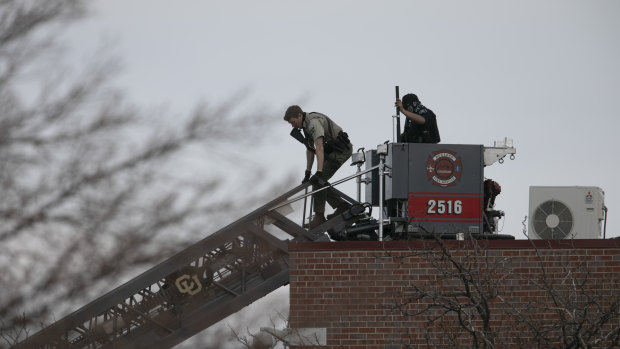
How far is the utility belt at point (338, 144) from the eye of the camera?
12.0 meters

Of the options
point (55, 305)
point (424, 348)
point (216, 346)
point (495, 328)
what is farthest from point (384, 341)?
point (55, 305)

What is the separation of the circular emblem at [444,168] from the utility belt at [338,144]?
3.44ft

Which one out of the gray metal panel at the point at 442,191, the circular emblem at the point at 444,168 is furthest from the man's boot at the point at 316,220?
the circular emblem at the point at 444,168

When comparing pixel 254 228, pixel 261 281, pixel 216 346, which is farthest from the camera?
pixel 261 281

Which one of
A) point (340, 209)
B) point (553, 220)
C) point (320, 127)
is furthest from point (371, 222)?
point (553, 220)

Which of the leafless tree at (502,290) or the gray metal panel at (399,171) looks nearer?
the leafless tree at (502,290)

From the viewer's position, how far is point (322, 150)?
11719mm

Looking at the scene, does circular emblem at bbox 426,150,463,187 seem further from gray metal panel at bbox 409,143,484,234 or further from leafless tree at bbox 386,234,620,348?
leafless tree at bbox 386,234,620,348

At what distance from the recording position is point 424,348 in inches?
464

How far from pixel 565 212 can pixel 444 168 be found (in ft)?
7.22

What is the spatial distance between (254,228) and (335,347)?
8.14 ft

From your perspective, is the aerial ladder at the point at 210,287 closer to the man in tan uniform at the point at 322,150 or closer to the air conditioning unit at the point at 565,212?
the man in tan uniform at the point at 322,150

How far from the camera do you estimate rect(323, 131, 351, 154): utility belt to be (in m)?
12.0

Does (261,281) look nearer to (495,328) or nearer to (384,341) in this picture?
(384,341)
